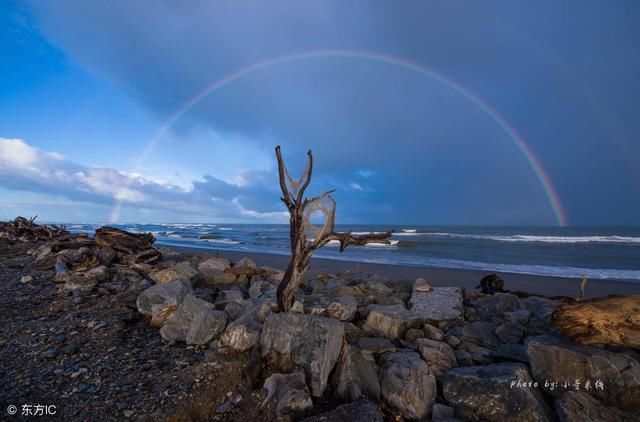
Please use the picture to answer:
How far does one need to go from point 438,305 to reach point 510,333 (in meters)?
1.18

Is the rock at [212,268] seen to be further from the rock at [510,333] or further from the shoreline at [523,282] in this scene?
the rock at [510,333]

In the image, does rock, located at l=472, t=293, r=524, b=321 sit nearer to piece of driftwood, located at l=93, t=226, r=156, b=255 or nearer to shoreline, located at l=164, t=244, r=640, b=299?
shoreline, located at l=164, t=244, r=640, b=299

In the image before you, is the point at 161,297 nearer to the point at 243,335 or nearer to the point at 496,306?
the point at 243,335

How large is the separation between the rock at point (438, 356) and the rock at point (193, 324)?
272 cm

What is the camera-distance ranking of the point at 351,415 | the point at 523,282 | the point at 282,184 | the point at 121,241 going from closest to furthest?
1. the point at 351,415
2. the point at 282,184
3. the point at 121,241
4. the point at 523,282

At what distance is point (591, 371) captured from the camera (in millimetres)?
3262

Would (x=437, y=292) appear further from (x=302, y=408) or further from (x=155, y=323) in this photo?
(x=155, y=323)

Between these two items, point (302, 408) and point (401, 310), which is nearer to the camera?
point (302, 408)

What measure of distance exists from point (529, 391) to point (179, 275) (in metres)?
6.12

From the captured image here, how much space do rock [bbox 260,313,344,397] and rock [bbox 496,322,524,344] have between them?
2.49m

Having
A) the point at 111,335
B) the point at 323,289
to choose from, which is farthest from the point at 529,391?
Answer: the point at 111,335

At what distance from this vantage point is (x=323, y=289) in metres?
7.28

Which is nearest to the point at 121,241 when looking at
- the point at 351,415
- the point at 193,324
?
the point at 193,324

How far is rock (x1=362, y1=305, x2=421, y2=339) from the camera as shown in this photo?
470 cm
